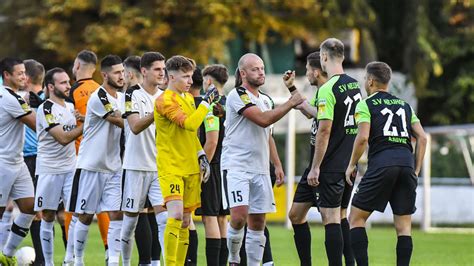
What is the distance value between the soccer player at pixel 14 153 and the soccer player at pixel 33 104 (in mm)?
362

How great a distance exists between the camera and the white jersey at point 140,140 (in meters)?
13.5

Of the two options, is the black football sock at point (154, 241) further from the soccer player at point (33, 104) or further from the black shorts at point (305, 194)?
the black shorts at point (305, 194)

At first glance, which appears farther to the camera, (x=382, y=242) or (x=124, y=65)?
(x=382, y=242)

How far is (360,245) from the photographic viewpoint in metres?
12.9

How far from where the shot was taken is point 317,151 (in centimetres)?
1278

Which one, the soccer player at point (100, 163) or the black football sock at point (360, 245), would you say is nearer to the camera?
the black football sock at point (360, 245)

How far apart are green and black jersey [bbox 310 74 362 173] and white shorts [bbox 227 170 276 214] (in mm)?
689

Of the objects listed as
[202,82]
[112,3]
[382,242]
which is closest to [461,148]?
[382,242]

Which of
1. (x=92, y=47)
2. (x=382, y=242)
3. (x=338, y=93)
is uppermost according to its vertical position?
(x=92, y=47)

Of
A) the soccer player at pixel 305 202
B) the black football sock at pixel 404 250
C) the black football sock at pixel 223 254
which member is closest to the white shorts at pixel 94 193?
the black football sock at pixel 223 254

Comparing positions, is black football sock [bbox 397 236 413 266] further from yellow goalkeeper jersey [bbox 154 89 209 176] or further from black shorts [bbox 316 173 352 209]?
yellow goalkeeper jersey [bbox 154 89 209 176]

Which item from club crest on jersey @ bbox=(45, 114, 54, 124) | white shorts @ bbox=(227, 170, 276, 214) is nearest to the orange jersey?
club crest on jersey @ bbox=(45, 114, 54, 124)

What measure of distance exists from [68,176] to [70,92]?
1121 mm

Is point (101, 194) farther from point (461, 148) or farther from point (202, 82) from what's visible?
point (461, 148)
